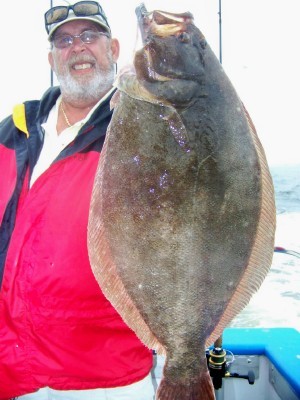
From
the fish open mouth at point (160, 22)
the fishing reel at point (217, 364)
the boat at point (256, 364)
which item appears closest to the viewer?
the fish open mouth at point (160, 22)

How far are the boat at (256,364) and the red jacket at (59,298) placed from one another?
38.7 inches

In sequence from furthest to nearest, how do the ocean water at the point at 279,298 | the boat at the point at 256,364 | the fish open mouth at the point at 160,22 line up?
1. the ocean water at the point at 279,298
2. the boat at the point at 256,364
3. the fish open mouth at the point at 160,22

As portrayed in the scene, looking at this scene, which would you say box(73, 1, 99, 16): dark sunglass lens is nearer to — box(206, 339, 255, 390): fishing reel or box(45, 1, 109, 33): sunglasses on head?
box(45, 1, 109, 33): sunglasses on head

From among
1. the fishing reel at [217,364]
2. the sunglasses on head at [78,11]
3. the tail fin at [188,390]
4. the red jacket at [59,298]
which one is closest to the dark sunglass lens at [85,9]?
the sunglasses on head at [78,11]

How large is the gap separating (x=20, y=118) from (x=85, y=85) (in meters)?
0.44

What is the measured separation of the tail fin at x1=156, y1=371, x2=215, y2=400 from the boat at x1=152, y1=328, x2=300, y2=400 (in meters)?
1.48

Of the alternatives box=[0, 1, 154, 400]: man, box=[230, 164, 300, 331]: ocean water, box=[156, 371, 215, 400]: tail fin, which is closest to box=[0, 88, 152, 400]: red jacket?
box=[0, 1, 154, 400]: man

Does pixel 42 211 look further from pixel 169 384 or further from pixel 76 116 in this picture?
pixel 169 384

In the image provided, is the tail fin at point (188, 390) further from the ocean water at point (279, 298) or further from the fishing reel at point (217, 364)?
the ocean water at point (279, 298)

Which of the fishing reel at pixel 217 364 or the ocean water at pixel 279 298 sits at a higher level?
the fishing reel at pixel 217 364

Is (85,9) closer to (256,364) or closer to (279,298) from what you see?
(256,364)

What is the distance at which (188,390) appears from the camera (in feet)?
5.61

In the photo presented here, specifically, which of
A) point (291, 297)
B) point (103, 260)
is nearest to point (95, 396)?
point (103, 260)

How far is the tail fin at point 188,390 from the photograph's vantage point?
1706 millimetres
